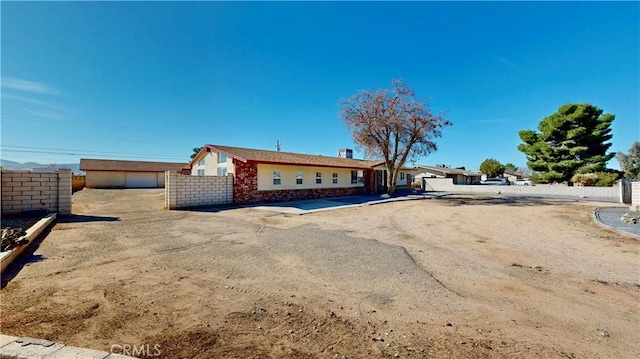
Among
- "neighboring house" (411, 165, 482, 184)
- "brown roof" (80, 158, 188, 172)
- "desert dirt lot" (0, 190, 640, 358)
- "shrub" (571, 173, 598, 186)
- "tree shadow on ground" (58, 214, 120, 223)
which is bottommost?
"desert dirt lot" (0, 190, 640, 358)

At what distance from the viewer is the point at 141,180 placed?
3506 centimetres

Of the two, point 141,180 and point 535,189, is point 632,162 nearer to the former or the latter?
point 535,189

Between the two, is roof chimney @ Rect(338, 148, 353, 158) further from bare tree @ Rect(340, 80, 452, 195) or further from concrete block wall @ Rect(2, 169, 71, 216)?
concrete block wall @ Rect(2, 169, 71, 216)

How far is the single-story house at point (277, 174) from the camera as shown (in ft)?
51.9

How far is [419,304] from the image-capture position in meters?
3.76

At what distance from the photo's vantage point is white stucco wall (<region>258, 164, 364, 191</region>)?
1681 centimetres

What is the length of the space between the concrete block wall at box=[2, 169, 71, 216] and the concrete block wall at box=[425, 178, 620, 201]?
108 ft

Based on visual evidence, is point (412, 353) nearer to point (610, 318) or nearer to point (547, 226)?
point (610, 318)

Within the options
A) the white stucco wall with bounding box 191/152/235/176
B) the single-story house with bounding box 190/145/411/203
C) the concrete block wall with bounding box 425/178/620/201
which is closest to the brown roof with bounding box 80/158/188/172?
the white stucco wall with bounding box 191/152/235/176

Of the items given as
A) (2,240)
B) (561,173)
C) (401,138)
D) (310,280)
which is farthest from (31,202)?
(561,173)

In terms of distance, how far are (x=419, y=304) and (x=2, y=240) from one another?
765 centimetres

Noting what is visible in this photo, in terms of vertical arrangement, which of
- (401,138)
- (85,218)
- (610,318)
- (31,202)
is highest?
(401,138)

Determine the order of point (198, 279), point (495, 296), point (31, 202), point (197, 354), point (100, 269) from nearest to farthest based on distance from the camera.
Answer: point (197, 354) < point (495, 296) < point (198, 279) < point (100, 269) < point (31, 202)

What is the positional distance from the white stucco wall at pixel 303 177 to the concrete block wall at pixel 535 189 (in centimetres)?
1368
